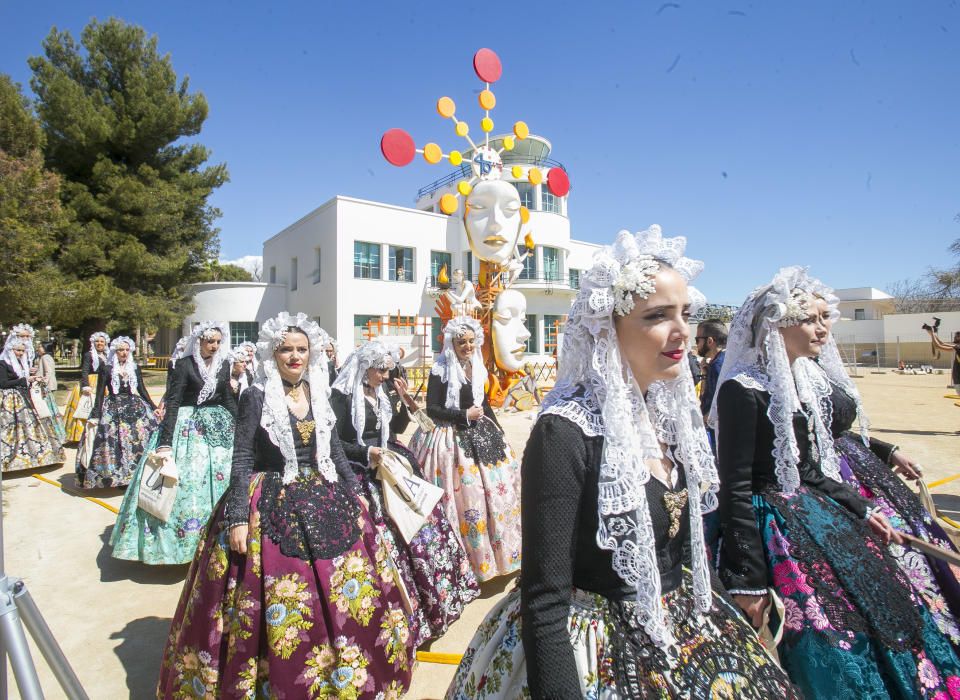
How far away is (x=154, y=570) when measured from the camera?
4684mm

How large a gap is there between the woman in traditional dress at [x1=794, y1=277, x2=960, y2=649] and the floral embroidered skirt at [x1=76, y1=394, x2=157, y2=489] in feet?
24.0

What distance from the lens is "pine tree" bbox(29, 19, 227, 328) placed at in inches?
→ 742

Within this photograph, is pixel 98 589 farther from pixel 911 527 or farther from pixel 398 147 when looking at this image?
pixel 398 147

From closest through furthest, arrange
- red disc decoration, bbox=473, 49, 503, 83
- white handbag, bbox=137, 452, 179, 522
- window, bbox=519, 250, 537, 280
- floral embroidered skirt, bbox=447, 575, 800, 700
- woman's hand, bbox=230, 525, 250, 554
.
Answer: floral embroidered skirt, bbox=447, 575, 800, 700 < woman's hand, bbox=230, 525, 250, 554 < white handbag, bbox=137, 452, 179, 522 < red disc decoration, bbox=473, 49, 503, 83 < window, bbox=519, 250, 537, 280

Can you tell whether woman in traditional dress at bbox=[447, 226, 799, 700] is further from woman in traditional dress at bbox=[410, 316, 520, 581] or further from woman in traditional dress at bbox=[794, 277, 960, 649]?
woman in traditional dress at bbox=[410, 316, 520, 581]

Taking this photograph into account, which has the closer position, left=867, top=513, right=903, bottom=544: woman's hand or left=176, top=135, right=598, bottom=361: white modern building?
left=867, top=513, right=903, bottom=544: woman's hand

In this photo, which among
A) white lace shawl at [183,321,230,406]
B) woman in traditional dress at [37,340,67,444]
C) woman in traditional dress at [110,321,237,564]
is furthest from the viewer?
woman in traditional dress at [37,340,67,444]

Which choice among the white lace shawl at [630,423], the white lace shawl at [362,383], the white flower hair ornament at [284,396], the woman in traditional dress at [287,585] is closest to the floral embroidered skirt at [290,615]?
the woman in traditional dress at [287,585]

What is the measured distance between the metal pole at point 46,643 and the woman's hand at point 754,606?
2.31 m

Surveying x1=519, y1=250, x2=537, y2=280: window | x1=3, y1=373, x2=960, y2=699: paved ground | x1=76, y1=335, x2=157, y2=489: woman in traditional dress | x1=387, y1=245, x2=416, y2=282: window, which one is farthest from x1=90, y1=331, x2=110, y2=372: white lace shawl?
x1=519, y1=250, x2=537, y2=280: window

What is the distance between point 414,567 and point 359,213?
2146cm

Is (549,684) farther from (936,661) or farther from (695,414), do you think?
(936,661)

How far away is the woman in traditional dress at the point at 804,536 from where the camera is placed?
209cm

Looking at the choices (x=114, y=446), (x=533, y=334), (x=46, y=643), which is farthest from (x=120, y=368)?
(x=533, y=334)
